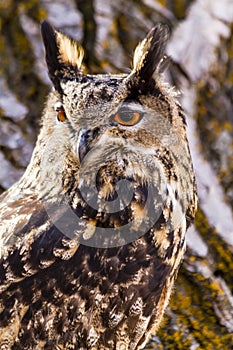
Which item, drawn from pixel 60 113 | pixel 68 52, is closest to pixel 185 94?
pixel 68 52

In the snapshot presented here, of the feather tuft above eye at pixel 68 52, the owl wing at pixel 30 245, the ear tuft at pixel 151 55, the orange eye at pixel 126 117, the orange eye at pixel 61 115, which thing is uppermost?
the feather tuft above eye at pixel 68 52

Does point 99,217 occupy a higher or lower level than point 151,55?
lower

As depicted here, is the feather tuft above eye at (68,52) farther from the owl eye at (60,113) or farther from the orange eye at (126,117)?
the orange eye at (126,117)

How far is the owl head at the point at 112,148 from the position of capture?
116 inches

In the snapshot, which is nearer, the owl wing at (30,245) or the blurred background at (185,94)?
the owl wing at (30,245)

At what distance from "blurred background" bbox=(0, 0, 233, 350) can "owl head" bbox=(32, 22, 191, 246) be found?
64 cm

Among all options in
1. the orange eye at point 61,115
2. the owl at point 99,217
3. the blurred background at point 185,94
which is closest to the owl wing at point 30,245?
the owl at point 99,217

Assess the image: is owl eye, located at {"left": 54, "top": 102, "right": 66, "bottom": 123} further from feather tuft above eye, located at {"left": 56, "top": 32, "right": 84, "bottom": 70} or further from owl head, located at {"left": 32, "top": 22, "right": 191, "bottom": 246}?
feather tuft above eye, located at {"left": 56, "top": 32, "right": 84, "bottom": 70}

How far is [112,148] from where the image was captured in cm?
301

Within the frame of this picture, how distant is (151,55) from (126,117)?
320 mm

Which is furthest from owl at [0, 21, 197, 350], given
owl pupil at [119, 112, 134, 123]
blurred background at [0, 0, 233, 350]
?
blurred background at [0, 0, 233, 350]

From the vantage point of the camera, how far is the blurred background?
362 cm

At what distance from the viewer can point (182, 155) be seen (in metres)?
3.21

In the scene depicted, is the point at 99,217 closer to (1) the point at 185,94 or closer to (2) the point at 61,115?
(2) the point at 61,115
